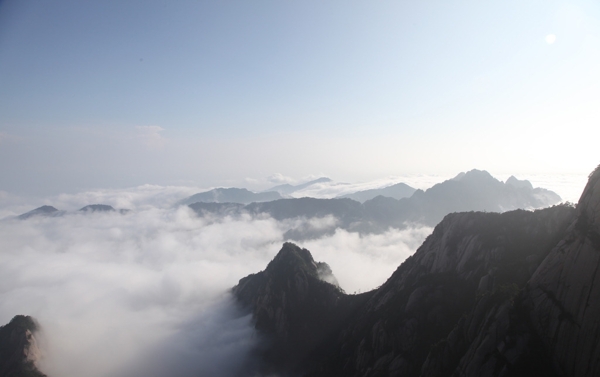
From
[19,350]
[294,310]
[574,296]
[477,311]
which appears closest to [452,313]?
[477,311]

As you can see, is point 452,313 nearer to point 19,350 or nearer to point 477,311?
point 477,311

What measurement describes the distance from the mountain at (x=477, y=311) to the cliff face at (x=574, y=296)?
0.16 meters

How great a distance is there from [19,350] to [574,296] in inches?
8353

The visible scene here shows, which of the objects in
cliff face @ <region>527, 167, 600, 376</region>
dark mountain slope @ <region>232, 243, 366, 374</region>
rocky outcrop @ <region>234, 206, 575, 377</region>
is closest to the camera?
cliff face @ <region>527, 167, 600, 376</region>

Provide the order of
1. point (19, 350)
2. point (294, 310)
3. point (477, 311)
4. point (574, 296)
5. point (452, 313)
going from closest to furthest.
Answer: point (574, 296)
point (477, 311)
point (452, 313)
point (19, 350)
point (294, 310)

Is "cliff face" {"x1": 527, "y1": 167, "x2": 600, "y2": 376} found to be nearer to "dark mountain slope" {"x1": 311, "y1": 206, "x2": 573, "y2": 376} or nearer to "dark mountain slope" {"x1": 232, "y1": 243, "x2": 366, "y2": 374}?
"dark mountain slope" {"x1": 311, "y1": 206, "x2": 573, "y2": 376}

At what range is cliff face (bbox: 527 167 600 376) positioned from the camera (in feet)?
134

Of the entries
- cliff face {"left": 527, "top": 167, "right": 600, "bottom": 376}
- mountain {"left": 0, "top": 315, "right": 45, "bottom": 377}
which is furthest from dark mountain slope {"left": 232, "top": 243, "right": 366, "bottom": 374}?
mountain {"left": 0, "top": 315, "right": 45, "bottom": 377}

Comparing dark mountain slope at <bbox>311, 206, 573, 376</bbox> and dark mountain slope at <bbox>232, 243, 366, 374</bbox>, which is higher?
dark mountain slope at <bbox>311, 206, 573, 376</bbox>

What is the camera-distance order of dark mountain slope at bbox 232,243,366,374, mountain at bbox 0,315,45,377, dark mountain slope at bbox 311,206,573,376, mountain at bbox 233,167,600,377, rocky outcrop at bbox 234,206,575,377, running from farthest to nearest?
dark mountain slope at bbox 232,243,366,374 < mountain at bbox 0,315,45,377 < dark mountain slope at bbox 311,206,573,376 < rocky outcrop at bbox 234,206,575,377 < mountain at bbox 233,167,600,377

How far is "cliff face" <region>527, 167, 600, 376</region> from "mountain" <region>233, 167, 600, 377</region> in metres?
0.16

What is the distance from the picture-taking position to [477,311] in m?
59.3

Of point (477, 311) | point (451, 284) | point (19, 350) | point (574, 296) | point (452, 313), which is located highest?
point (574, 296)

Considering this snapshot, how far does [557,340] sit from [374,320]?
6431 centimetres
